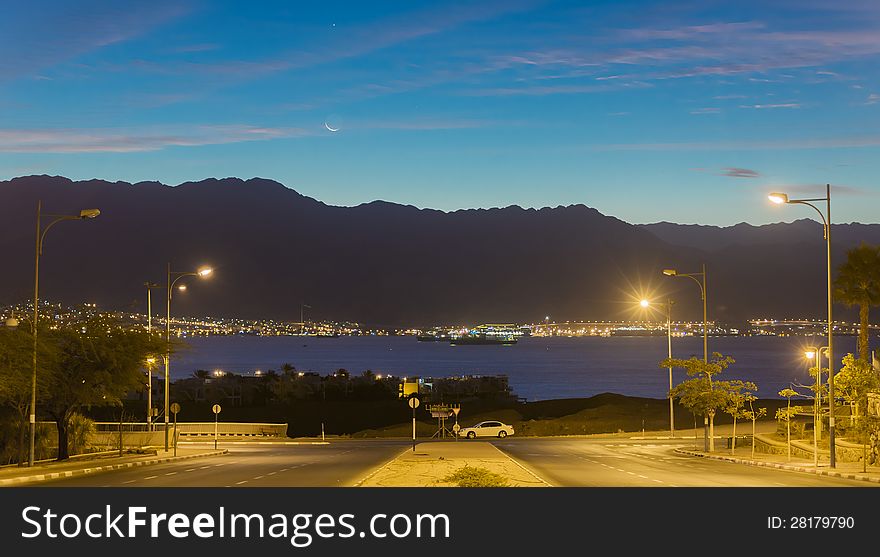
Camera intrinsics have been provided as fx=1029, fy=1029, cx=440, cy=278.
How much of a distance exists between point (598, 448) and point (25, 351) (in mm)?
29964

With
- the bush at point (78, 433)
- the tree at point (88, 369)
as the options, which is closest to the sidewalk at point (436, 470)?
the tree at point (88, 369)

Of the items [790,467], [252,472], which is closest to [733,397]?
[790,467]

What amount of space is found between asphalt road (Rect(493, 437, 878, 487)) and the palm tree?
41.0 ft

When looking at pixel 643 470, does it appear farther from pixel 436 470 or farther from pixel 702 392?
pixel 702 392

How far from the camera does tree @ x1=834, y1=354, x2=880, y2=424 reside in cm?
3791

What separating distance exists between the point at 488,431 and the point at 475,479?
45.4 metres

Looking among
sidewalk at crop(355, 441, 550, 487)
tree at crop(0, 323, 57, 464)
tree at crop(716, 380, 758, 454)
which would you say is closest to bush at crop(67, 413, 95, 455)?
tree at crop(0, 323, 57, 464)

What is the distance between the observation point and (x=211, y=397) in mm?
126188

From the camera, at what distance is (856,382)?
3819 cm

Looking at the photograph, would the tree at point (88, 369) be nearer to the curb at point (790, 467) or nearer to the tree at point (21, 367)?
the tree at point (21, 367)

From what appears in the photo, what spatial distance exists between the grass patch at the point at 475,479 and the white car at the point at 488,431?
42.5m

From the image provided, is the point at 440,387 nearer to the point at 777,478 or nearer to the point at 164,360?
the point at 164,360

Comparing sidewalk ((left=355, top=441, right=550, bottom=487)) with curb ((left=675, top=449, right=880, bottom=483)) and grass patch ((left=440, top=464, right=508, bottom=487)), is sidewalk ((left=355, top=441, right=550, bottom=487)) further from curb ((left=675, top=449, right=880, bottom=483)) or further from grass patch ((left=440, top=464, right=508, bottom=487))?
curb ((left=675, top=449, right=880, bottom=483))
